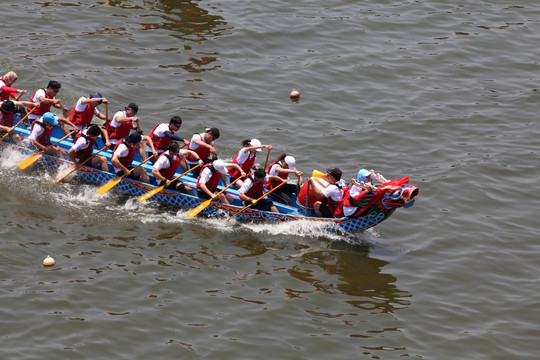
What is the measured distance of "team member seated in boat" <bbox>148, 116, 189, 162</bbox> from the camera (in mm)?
19750

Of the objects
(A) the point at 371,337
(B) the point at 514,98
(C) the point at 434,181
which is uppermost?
(B) the point at 514,98

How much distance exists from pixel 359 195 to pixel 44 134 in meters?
8.50

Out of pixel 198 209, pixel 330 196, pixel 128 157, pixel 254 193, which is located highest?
pixel 128 157

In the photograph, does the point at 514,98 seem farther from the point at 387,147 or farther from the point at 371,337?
the point at 371,337

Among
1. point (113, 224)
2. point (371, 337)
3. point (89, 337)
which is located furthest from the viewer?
point (113, 224)

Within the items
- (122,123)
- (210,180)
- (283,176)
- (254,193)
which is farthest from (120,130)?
(283,176)

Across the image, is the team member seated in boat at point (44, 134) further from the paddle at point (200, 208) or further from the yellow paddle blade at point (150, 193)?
the paddle at point (200, 208)

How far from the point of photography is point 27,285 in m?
15.4

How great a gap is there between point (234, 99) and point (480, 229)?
9.22 meters

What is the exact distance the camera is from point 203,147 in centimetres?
1994

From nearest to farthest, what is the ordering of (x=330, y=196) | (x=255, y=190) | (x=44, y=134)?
1. (x=330, y=196)
2. (x=255, y=190)
3. (x=44, y=134)

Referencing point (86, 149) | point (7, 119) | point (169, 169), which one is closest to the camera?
point (169, 169)

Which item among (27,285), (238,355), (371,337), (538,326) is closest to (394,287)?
(371,337)

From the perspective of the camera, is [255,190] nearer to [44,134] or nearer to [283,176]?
[283,176]
